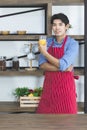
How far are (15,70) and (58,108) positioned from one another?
2.46 ft

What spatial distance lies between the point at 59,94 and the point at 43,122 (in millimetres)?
976

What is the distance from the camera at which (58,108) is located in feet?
8.65

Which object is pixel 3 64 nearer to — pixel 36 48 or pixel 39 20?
pixel 36 48

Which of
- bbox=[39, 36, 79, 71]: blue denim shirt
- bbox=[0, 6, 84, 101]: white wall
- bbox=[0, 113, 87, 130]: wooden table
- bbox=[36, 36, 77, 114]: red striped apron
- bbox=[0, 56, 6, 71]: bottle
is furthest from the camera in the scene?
bbox=[0, 6, 84, 101]: white wall

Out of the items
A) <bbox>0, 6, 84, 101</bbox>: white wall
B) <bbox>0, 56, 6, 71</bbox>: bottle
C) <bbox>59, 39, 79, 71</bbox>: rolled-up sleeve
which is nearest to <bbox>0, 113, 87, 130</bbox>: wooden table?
<bbox>59, 39, 79, 71</bbox>: rolled-up sleeve

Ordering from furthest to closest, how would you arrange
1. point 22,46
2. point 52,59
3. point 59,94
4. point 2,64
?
point 22,46 < point 2,64 < point 59,94 < point 52,59

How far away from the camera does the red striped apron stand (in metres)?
2.64

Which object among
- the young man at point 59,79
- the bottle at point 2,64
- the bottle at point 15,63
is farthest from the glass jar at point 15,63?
the young man at point 59,79

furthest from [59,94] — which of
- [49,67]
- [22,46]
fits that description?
[22,46]

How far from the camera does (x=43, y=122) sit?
66.5 inches

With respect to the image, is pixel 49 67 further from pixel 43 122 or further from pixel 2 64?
pixel 43 122

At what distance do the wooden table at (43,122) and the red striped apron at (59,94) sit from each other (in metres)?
0.80

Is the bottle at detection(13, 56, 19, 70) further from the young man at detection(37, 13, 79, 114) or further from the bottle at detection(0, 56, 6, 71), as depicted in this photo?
the young man at detection(37, 13, 79, 114)

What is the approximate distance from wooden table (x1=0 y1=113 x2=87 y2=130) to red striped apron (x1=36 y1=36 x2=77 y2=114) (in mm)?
797
